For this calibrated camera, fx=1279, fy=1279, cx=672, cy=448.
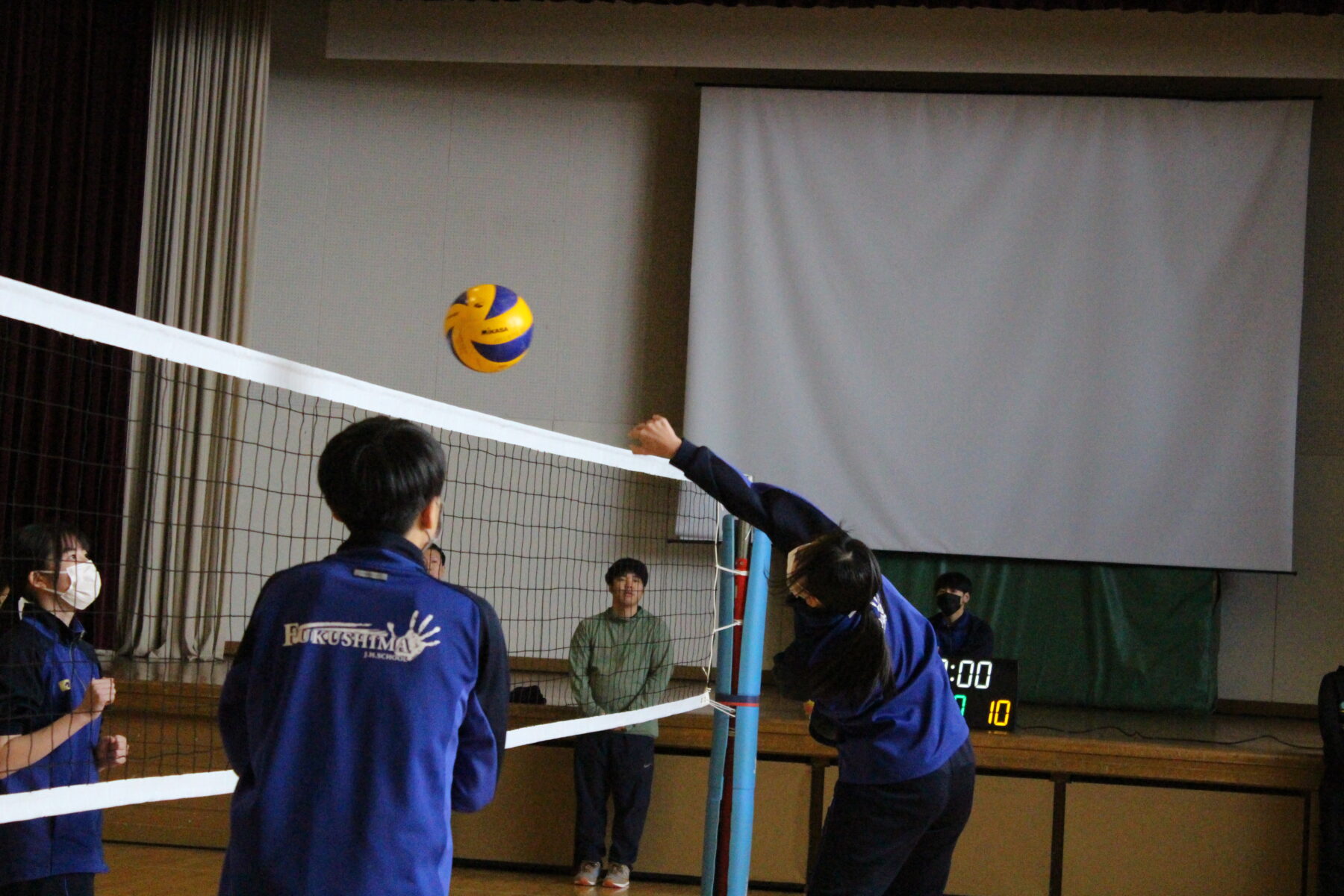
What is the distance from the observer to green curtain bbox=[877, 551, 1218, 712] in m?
8.41

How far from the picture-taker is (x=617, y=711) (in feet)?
21.4

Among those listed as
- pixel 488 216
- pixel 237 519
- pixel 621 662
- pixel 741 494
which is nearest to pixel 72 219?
pixel 237 519

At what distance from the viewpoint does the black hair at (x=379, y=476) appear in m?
2.03

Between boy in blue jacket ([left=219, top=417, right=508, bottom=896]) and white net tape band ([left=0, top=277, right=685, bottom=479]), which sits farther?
white net tape band ([left=0, top=277, right=685, bottom=479])

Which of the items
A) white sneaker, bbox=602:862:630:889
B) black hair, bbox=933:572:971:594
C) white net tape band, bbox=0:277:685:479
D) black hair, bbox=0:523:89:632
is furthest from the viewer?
black hair, bbox=933:572:971:594

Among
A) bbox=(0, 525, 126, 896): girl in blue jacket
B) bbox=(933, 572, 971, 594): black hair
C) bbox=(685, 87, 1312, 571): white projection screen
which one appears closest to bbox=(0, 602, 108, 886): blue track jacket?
bbox=(0, 525, 126, 896): girl in blue jacket

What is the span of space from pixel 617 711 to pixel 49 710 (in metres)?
3.74

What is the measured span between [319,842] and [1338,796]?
584 cm

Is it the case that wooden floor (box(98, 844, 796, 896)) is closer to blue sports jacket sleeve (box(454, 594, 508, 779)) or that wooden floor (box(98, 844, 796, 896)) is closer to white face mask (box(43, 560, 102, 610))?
white face mask (box(43, 560, 102, 610))

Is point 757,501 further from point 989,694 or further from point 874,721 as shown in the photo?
point 989,694

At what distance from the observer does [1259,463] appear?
8.23 m

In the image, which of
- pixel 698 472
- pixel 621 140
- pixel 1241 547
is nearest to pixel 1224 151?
pixel 1241 547

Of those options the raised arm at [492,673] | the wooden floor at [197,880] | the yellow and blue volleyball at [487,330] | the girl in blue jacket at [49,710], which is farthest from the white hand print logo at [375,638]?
the wooden floor at [197,880]

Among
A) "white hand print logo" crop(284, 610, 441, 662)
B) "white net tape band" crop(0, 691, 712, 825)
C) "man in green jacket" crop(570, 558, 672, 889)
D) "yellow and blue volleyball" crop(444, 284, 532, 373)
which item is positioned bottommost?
"man in green jacket" crop(570, 558, 672, 889)
